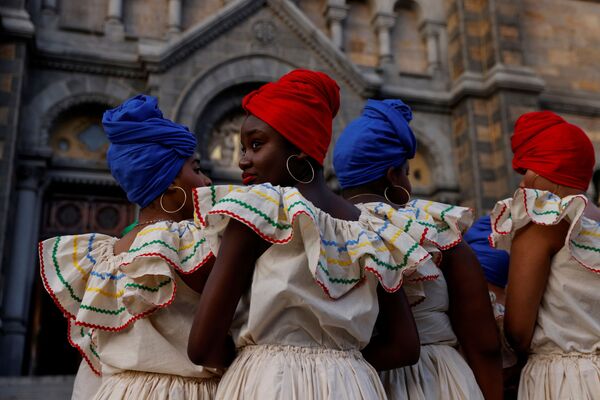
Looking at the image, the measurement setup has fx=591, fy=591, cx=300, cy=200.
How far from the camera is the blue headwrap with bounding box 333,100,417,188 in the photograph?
2.64 m

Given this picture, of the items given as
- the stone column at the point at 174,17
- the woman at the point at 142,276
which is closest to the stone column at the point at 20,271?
the stone column at the point at 174,17

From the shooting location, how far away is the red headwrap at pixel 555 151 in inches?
115

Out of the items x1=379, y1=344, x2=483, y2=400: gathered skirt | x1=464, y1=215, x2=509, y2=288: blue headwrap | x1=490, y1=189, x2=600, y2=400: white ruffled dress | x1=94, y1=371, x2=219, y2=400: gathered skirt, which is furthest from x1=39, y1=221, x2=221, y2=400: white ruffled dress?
x1=464, y1=215, x2=509, y2=288: blue headwrap

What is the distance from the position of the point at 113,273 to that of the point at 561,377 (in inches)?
79.8

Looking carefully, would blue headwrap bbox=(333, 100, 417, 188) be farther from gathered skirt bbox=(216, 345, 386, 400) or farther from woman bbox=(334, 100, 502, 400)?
gathered skirt bbox=(216, 345, 386, 400)

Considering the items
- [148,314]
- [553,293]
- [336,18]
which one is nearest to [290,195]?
[148,314]

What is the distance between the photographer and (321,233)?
195 centimetres

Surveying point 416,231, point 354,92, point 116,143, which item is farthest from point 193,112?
point 416,231

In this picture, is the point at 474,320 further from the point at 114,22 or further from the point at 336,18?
the point at 336,18

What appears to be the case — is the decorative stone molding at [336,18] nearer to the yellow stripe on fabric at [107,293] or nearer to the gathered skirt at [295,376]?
the yellow stripe on fabric at [107,293]

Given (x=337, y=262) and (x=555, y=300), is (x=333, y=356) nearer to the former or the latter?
(x=337, y=262)

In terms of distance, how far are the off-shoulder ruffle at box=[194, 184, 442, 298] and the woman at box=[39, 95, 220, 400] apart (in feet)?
0.92

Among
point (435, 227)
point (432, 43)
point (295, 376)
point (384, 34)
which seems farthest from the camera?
point (432, 43)

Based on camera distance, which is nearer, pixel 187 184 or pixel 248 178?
pixel 248 178
